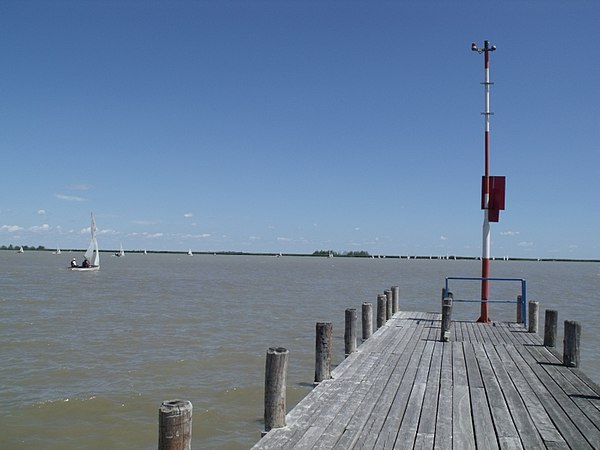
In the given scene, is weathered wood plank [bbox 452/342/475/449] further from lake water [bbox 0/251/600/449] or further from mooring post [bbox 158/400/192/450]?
lake water [bbox 0/251/600/449]

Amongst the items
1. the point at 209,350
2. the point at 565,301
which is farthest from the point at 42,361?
the point at 565,301

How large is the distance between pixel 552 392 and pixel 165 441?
567 cm

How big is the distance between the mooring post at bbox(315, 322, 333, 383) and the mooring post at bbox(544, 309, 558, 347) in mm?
5275

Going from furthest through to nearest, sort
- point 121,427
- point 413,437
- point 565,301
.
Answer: point 565,301
point 121,427
point 413,437

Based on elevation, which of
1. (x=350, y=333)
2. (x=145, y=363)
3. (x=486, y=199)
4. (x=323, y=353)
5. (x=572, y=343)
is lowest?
(x=145, y=363)

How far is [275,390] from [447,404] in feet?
7.65

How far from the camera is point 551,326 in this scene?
11344mm

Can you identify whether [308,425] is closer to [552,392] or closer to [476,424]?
[476,424]

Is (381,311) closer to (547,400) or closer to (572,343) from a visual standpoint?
(572,343)

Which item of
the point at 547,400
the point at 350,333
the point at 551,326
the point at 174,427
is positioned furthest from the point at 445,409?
the point at 551,326

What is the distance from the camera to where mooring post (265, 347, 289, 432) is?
20.4ft

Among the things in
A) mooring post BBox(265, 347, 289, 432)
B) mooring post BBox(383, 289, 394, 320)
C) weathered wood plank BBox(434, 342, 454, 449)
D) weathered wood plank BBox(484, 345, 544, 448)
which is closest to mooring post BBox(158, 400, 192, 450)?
mooring post BBox(265, 347, 289, 432)

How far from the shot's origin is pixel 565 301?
33250 millimetres

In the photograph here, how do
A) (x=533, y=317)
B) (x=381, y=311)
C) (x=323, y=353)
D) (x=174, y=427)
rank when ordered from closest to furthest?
(x=174, y=427) → (x=323, y=353) → (x=533, y=317) → (x=381, y=311)
